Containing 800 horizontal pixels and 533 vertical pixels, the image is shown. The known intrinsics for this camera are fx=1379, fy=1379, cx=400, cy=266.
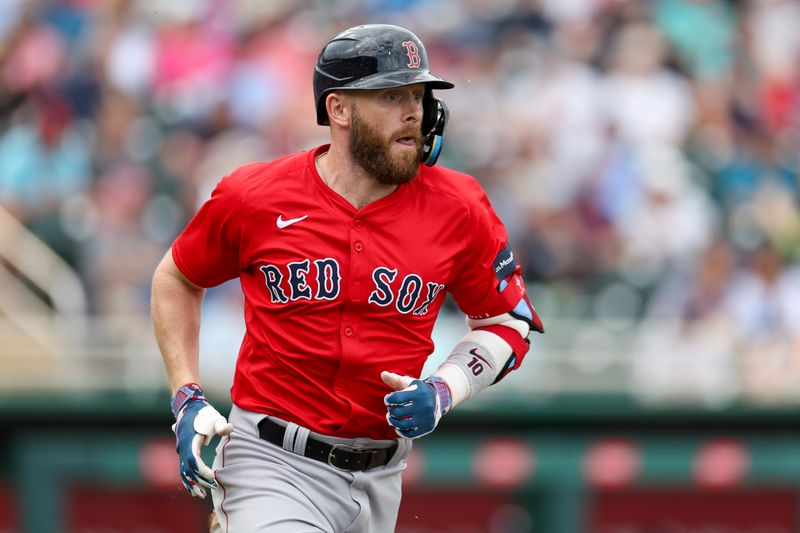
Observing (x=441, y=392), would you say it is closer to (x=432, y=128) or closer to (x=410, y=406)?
(x=410, y=406)

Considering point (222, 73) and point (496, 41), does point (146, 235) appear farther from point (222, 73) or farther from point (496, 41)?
point (496, 41)

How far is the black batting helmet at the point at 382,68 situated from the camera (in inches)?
159

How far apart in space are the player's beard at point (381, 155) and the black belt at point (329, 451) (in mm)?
804

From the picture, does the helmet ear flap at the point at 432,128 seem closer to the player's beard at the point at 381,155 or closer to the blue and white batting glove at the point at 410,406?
the player's beard at the point at 381,155

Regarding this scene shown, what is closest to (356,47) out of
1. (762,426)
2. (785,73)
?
(762,426)

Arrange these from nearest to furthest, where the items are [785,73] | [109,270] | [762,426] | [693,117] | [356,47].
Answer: [356,47], [109,270], [762,426], [693,117], [785,73]

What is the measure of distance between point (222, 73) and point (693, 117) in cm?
360

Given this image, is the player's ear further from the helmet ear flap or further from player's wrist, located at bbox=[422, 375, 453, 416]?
player's wrist, located at bbox=[422, 375, 453, 416]

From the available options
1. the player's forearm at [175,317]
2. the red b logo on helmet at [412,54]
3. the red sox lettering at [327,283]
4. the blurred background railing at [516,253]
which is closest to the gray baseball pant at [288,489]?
the player's forearm at [175,317]

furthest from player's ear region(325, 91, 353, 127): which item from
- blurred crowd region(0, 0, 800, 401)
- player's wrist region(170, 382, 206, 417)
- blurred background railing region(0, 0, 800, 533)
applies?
blurred crowd region(0, 0, 800, 401)

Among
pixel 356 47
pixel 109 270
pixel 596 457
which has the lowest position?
pixel 596 457

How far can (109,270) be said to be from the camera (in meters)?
8.70

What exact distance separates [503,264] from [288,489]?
96 centimetres

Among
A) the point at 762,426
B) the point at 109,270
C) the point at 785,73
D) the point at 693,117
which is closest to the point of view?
the point at 109,270
